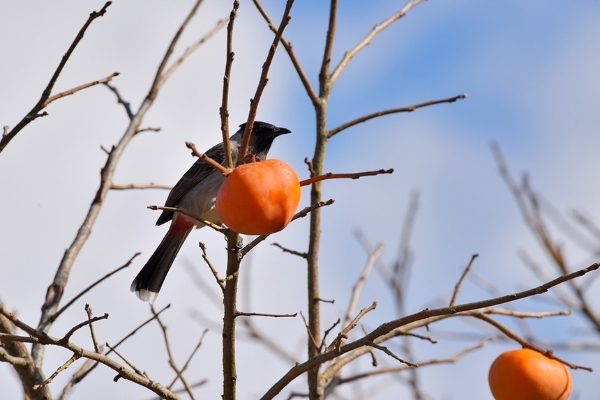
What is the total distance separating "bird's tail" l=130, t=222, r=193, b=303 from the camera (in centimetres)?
514

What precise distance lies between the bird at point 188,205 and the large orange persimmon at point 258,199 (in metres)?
2.88

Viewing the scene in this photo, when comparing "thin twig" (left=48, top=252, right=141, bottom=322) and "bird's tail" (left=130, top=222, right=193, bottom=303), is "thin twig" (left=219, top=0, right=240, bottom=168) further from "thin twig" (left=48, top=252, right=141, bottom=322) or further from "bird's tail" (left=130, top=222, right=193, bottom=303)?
"bird's tail" (left=130, top=222, right=193, bottom=303)

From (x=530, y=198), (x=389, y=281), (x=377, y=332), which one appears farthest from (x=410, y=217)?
(x=377, y=332)

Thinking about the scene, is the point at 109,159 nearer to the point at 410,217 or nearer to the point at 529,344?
the point at 410,217

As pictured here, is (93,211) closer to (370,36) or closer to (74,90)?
(74,90)

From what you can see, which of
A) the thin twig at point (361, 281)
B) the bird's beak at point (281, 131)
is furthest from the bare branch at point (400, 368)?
the bird's beak at point (281, 131)

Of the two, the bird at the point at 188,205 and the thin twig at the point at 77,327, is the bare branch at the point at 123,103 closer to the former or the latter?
the bird at the point at 188,205

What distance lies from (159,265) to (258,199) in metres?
3.30

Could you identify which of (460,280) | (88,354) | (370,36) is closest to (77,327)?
(88,354)

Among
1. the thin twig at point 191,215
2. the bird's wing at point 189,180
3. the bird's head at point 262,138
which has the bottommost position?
the thin twig at point 191,215

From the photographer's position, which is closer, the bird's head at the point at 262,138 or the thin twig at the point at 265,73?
the thin twig at the point at 265,73

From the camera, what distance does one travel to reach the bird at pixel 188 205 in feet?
16.9

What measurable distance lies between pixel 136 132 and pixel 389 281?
174cm

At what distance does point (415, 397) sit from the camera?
13.2 ft
